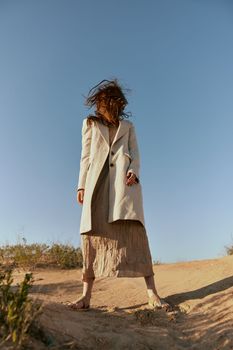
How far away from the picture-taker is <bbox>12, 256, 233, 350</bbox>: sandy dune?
310 centimetres

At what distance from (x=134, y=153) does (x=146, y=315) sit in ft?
5.40

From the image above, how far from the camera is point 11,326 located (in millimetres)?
2242

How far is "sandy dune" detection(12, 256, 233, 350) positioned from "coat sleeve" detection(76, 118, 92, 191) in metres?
1.23

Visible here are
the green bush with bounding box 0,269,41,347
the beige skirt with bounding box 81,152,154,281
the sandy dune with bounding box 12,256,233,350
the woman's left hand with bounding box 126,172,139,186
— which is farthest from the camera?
the woman's left hand with bounding box 126,172,139,186

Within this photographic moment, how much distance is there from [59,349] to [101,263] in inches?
73.1

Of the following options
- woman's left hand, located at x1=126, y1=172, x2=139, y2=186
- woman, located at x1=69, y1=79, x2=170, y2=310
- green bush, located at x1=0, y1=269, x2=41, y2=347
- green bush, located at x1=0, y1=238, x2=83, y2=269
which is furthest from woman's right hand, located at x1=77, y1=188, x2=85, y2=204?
green bush, located at x1=0, y1=238, x2=83, y2=269

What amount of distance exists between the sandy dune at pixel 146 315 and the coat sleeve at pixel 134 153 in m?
1.32

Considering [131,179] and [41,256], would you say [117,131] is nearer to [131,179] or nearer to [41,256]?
[131,179]

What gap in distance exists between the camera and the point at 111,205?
14.7 feet

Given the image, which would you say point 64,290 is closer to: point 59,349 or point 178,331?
point 178,331

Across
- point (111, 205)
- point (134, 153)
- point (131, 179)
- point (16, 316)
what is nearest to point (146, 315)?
point (111, 205)

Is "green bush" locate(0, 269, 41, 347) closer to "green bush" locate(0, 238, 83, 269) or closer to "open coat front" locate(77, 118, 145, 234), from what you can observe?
"open coat front" locate(77, 118, 145, 234)

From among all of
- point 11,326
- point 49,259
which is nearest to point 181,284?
point 11,326

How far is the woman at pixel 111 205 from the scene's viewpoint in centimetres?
438
